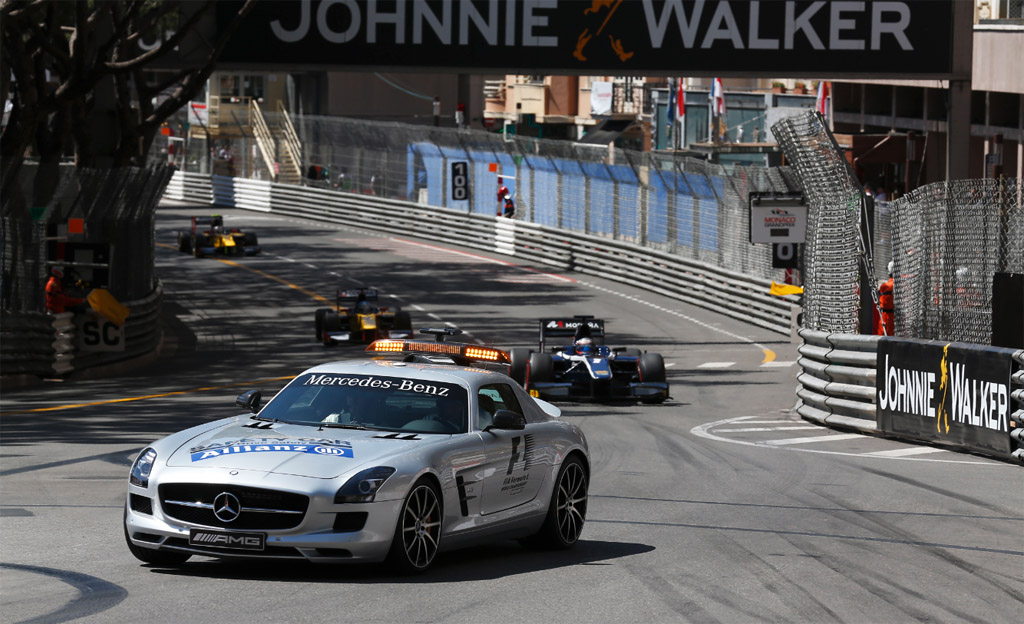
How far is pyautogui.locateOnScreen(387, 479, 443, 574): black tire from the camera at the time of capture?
Result: 29.8 feet

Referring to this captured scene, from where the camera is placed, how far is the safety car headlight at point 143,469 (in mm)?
9148

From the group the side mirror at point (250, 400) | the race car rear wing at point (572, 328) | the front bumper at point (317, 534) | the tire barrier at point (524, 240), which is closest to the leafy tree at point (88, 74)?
the race car rear wing at point (572, 328)

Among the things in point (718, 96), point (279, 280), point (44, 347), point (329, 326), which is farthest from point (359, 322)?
point (718, 96)

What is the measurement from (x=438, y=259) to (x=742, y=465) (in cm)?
3267

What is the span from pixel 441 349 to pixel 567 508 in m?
5.12

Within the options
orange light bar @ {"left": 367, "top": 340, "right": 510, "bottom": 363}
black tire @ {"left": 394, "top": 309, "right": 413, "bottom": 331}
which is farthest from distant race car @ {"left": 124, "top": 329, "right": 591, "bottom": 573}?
black tire @ {"left": 394, "top": 309, "right": 413, "bottom": 331}

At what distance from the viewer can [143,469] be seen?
9227 mm

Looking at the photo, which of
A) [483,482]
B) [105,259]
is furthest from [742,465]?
[105,259]

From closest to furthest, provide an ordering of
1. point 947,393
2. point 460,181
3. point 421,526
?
point 421,526 < point 947,393 < point 460,181

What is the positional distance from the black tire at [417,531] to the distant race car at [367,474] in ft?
0.03

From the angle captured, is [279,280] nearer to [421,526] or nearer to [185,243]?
[185,243]

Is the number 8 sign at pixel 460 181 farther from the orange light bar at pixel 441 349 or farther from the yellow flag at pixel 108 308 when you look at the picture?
the orange light bar at pixel 441 349

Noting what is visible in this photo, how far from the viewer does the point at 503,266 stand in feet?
155

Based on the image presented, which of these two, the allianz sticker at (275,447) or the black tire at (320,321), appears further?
the black tire at (320,321)
